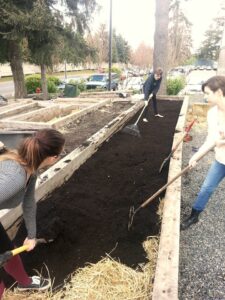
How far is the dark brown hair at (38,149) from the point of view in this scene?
1.70 m


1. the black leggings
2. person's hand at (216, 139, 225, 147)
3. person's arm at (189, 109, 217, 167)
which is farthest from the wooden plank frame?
the black leggings

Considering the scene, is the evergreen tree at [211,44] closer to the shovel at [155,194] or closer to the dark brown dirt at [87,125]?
the dark brown dirt at [87,125]

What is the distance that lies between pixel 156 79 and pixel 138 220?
19.2 ft

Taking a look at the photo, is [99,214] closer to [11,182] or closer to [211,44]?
[11,182]

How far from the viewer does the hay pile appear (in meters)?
2.21

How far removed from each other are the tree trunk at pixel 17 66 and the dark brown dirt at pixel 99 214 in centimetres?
1078

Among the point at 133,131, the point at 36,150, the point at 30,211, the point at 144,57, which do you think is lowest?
the point at 133,131

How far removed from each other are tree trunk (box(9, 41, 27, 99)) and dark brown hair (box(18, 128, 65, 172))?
12870mm

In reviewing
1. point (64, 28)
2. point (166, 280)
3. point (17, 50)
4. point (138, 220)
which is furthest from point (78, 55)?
point (166, 280)

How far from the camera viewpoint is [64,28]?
13961mm

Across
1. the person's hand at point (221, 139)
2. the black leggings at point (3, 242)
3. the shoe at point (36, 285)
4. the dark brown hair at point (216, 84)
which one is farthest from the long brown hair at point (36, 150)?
the person's hand at point (221, 139)

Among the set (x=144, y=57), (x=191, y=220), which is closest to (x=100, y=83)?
(x=191, y=220)

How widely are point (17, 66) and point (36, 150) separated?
47.4 ft

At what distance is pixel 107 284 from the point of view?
91.6 inches
